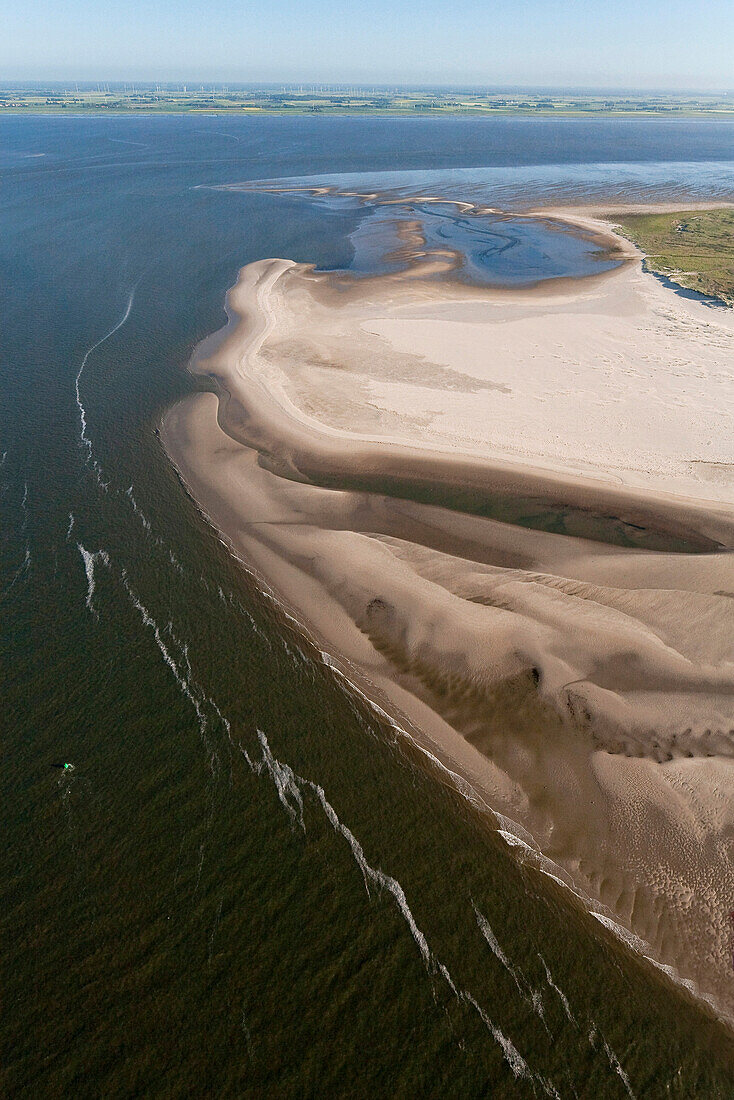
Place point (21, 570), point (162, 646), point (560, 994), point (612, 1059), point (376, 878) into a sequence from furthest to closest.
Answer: point (21, 570), point (162, 646), point (376, 878), point (560, 994), point (612, 1059)

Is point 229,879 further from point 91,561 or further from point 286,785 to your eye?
point 91,561

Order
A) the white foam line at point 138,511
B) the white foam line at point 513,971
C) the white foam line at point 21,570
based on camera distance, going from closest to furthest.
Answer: the white foam line at point 513,971 < the white foam line at point 21,570 < the white foam line at point 138,511

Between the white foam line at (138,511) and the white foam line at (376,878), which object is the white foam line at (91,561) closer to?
the white foam line at (138,511)

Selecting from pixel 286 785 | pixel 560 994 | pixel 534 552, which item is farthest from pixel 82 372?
pixel 560 994

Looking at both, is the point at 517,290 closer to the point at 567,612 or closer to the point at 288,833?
the point at 567,612

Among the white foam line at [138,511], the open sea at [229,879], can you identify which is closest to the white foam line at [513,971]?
the open sea at [229,879]
